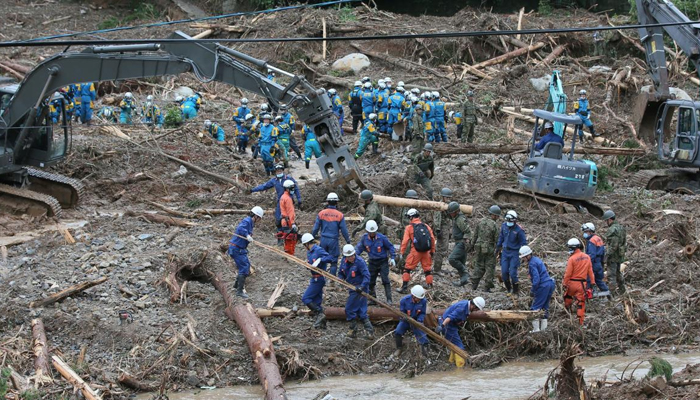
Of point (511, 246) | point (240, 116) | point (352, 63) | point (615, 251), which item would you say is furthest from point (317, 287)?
point (352, 63)

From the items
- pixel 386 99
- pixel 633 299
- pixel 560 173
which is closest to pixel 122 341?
pixel 633 299

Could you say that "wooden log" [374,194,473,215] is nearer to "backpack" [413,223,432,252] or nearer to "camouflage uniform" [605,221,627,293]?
"backpack" [413,223,432,252]

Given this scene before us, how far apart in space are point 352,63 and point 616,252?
18.4m

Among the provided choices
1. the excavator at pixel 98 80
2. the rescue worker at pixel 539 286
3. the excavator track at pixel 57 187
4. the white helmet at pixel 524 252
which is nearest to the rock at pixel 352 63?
the excavator at pixel 98 80

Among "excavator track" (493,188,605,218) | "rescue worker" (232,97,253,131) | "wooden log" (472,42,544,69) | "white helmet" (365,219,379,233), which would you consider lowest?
"excavator track" (493,188,605,218)

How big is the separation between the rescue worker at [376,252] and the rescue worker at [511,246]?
6.54 ft

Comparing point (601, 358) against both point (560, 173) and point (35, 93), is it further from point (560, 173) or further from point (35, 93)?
point (35, 93)

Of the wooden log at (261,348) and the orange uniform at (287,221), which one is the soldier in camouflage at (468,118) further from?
the wooden log at (261,348)

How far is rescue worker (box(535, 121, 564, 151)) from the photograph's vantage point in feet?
65.2

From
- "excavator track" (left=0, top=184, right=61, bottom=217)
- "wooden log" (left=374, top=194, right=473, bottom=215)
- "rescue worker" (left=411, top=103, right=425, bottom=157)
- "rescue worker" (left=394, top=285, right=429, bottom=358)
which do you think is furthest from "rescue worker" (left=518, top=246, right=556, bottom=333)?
"excavator track" (left=0, top=184, right=61, bottom=217)

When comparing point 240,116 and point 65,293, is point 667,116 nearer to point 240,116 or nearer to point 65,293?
point 240,116

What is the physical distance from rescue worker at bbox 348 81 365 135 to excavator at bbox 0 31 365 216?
7370mm

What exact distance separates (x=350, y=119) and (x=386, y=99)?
4.73m

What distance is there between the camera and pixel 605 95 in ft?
97.4
